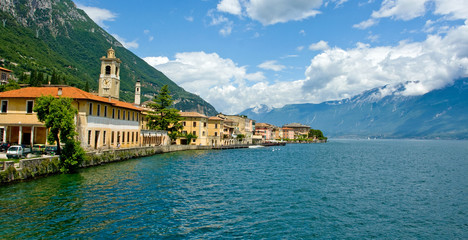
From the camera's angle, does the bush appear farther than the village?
No

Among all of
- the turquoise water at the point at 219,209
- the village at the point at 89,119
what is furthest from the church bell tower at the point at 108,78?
the turquoise water at the point at 219,209

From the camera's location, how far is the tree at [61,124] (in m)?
31.4

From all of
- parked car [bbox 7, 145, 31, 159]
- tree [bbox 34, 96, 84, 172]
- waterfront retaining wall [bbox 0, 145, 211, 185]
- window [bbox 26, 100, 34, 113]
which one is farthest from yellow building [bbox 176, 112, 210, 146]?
parked car [bbox 7, 145, 31, 159]

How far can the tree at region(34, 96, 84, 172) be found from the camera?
103 feet

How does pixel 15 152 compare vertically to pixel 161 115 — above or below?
below

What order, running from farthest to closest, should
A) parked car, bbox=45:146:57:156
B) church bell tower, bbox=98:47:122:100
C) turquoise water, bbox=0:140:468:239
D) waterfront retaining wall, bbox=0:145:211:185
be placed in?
church bell tower, bbox=98:47:122:100
parked car, bbox=45:146:57:156
waterfront retaining wall, bbox=0:145:211:185
turquoise water, bbox=0:140:468:239

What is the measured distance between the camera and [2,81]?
98.9m

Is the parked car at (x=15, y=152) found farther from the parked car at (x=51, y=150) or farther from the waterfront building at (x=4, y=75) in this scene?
the waterfront building at (x=4, y=75)

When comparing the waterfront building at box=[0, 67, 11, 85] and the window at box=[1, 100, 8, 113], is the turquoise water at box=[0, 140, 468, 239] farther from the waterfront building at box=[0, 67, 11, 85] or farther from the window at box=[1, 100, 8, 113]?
the waterfront building at box=[0, 67, 11, 85]

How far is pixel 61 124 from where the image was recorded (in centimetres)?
3138

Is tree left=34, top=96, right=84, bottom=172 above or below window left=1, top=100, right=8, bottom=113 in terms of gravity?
below

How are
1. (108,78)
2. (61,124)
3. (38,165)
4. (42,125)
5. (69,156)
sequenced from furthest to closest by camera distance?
(108,78) → (42,125) → (69,156) → (61,124) → (38,165)

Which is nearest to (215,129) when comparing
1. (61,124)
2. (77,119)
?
(77,119)

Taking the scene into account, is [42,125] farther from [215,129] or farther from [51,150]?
[215,129]
